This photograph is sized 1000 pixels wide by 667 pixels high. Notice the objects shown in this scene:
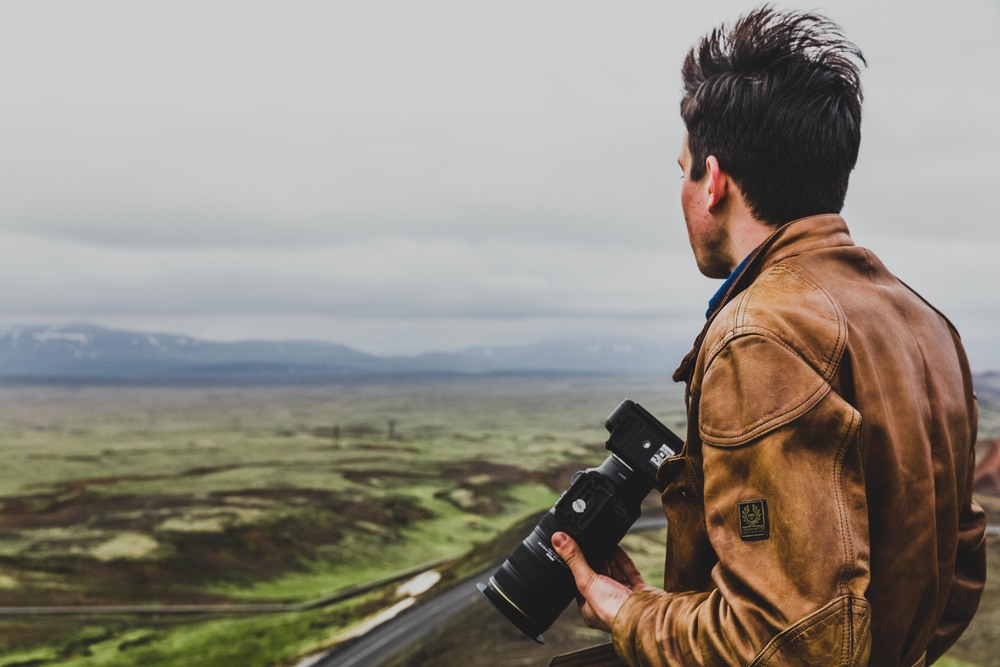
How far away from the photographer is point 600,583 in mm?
3525

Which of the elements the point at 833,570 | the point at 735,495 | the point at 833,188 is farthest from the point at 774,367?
the point at 833,188

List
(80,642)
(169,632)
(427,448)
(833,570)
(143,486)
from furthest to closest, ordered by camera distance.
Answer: (427,448) < (143,486) < (169,632) < (80,642) < (833,570)

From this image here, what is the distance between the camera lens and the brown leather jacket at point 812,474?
Answer: 8.46 ft

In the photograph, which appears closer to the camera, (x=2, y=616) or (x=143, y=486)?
(x=2, y=616)

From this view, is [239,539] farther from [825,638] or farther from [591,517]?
[825,638]

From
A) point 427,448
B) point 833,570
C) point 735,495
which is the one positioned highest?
point 735,495

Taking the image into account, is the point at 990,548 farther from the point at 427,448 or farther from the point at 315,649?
the point at 427,448

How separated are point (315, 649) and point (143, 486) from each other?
2601 inches

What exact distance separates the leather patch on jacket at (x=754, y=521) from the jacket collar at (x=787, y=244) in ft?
2.27

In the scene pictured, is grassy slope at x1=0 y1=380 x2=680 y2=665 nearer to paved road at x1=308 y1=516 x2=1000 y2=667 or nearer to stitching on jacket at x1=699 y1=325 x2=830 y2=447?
paved road at x1=308 y1=516 x2=1000 y2=667

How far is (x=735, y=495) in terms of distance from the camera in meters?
2.72

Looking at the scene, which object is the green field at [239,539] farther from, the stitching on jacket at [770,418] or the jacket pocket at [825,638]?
the stitching on jacket at [770,418]

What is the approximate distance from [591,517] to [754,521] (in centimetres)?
122

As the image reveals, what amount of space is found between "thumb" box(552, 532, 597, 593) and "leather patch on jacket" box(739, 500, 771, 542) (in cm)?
108
